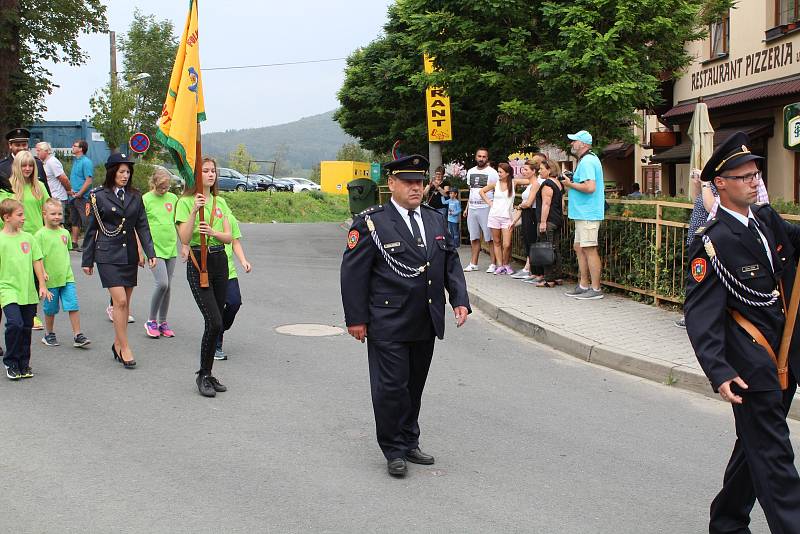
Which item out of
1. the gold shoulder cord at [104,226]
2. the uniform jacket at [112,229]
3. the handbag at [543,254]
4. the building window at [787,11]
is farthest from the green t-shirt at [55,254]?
the building window at [787,11]

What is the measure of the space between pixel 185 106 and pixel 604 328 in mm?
5003

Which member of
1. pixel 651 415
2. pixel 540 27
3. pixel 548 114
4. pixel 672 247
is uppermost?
pixel 540 27

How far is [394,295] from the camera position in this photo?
5.38m

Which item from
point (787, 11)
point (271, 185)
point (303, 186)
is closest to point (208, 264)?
point (787, 11)

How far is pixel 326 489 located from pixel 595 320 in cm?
565

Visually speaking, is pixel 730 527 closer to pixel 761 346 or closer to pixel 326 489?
pixel 761 346

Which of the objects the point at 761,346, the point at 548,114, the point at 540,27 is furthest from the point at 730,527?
the point at 540,27

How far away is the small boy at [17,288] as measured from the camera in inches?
302

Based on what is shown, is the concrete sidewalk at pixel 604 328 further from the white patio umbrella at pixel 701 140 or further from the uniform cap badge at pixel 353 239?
the uniform cap badge at pixel 353 239

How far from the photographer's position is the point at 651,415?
22.0 feet

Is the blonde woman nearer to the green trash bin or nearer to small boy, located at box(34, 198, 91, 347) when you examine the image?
small boy, located at box(34, 198, 91, 347)

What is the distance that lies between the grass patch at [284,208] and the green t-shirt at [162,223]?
2783 centimetres

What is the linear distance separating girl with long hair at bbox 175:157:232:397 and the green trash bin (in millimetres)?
19834

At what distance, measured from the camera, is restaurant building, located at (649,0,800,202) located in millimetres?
19219
